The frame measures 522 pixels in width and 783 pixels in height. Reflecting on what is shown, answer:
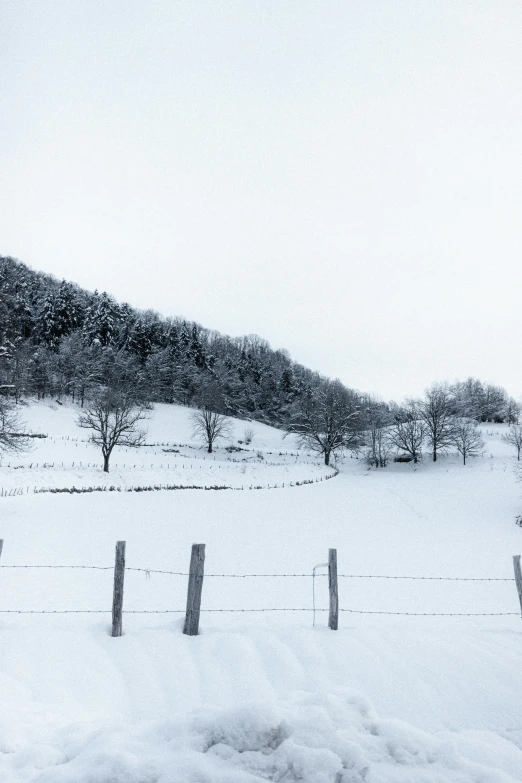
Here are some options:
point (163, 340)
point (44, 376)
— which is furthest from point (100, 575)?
point (163, 340)

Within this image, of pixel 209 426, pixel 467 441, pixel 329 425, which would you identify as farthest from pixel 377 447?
pixel 209 426

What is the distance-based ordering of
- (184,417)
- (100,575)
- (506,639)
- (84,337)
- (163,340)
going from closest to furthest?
(506,639), (100,575), (184,417), (84,337), (163,340)

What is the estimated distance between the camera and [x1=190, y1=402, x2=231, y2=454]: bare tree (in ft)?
172

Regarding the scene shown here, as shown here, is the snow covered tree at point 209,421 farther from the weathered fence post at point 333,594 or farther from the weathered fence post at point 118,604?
the weathered fence post at point 118,604

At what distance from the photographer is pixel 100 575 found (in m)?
11.9

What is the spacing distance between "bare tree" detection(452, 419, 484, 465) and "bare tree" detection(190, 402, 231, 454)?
2981 centimetres

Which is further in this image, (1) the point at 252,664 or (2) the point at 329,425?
(2) the point at 329,425

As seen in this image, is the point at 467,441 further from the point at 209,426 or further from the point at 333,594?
the point at 333,594

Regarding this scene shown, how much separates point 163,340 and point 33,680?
8432 cm

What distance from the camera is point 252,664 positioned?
607 centimetres

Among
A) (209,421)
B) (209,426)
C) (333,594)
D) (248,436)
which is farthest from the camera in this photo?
(248,436)

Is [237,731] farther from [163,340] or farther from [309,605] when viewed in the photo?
[163,340]

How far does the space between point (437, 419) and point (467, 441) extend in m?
4.92

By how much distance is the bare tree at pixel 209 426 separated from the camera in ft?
172
